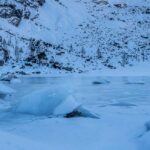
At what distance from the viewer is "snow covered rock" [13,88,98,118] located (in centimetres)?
1167

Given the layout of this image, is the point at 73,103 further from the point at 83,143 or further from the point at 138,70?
the point at 138,70

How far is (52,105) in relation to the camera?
1235 centimetres

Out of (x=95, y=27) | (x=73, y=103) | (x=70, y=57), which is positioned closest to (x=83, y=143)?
(x=73, y=103)

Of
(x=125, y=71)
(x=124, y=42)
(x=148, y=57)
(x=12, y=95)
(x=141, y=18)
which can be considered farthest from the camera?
(x=141, y=18)

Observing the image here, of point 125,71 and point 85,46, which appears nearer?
point 125,71

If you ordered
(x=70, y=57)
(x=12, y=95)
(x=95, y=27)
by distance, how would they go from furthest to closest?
(x=95, y=27) < (x=70, y=57) < (x=12, y=95)

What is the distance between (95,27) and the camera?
5781cm

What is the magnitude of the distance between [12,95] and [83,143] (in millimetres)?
10890

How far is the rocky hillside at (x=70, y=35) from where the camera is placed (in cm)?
3950

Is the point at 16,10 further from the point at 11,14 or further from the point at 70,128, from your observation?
the point at 70,128

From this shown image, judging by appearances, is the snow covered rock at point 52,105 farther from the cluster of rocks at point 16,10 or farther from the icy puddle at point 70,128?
the cluster of rocks at point 16,10

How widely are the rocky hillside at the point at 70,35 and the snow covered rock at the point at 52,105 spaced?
22956 millimetres

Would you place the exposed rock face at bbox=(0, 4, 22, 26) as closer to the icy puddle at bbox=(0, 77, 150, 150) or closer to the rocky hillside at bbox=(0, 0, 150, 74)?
the rocky hillside at bbox=(0, 0, 150, 74)

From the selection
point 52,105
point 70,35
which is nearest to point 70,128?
point 52,105
